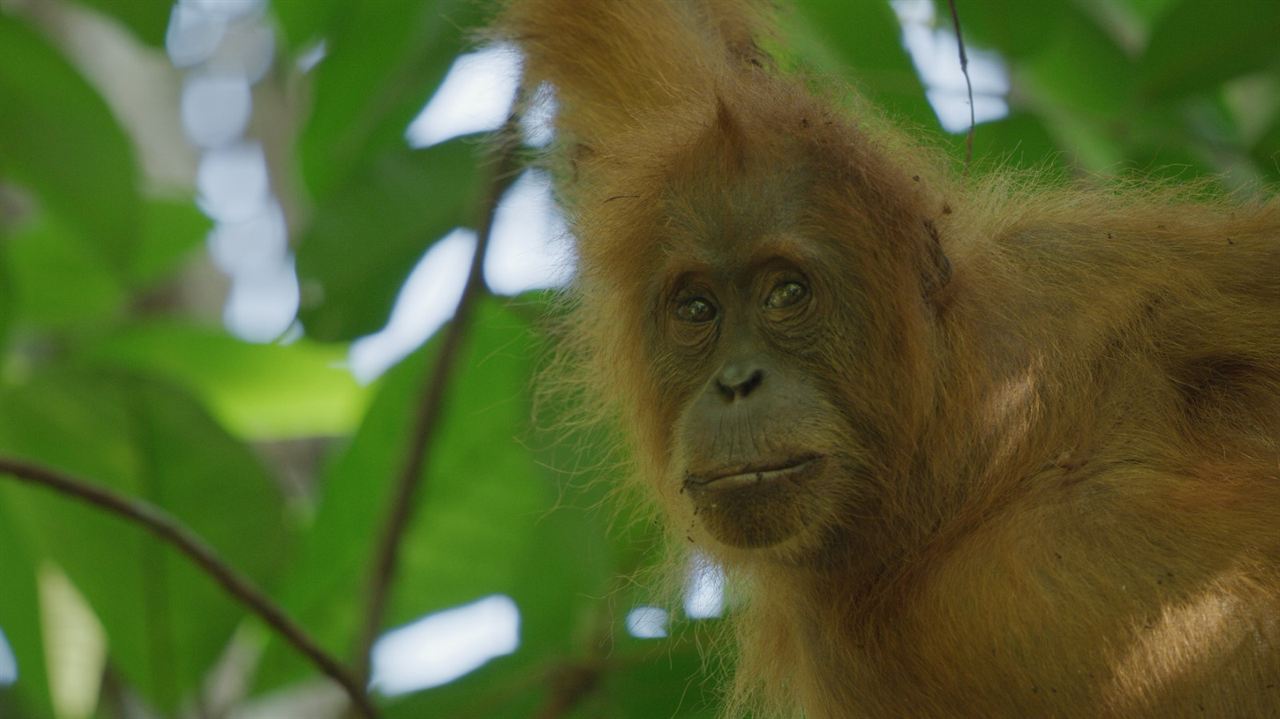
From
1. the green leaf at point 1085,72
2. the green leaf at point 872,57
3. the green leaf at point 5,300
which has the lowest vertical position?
the green leaf at point 5,300

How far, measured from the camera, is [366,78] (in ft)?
14.0

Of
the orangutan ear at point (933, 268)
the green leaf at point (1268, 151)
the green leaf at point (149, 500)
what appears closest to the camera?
the orangutan ear at point (933, 268)

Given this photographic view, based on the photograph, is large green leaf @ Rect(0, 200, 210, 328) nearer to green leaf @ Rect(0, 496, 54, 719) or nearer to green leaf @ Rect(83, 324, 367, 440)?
green leaf @ Rect(83, 324, 367, 440)

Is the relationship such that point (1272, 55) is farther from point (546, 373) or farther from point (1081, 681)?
point (546, 373)

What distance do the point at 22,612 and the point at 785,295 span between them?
2.52m

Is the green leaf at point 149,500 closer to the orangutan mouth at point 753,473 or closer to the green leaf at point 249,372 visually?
the green leaf at point 249,372

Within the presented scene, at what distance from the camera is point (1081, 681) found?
2998mm

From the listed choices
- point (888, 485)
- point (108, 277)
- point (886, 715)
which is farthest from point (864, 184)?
point (108, 277)

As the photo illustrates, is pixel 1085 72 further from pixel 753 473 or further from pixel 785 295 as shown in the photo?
pixel 753 473

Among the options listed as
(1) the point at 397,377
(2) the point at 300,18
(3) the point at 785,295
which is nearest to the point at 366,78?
(2) the point at 300,18

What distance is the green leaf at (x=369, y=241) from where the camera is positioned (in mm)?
4320

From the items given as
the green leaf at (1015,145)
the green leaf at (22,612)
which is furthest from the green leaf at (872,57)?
the green leaf at (22,612)

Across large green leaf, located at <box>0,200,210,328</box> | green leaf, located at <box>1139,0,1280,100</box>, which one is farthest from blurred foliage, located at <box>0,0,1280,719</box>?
large green leaf, located at <box>0,200,210,328</box>

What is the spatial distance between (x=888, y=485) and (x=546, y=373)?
4.26 feet
